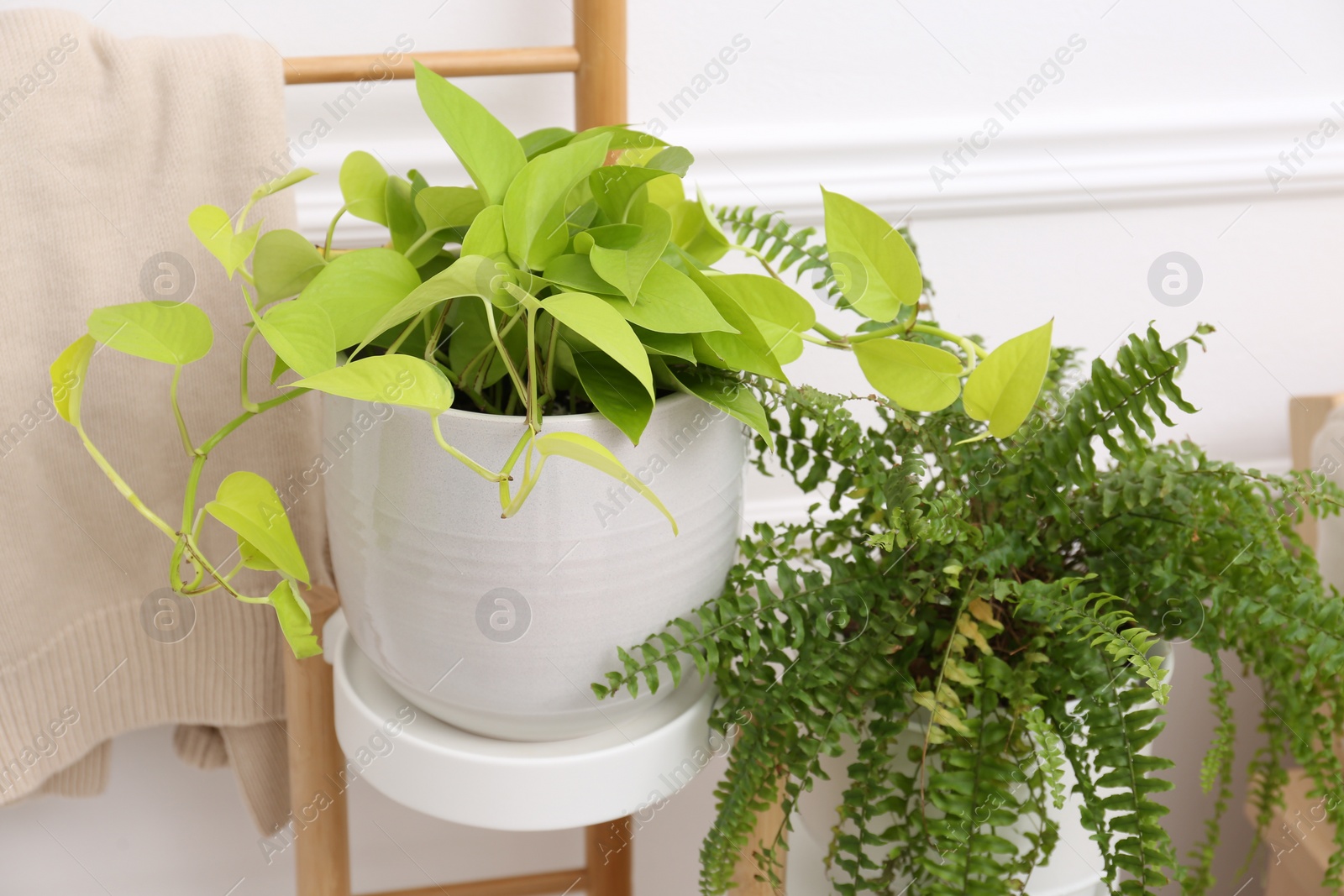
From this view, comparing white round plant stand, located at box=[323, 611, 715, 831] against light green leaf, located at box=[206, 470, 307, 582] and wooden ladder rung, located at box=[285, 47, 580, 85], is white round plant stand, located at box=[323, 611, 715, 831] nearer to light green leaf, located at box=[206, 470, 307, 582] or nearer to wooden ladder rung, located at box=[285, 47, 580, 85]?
light green leaf, located at box=[206, 470, 307, 582]

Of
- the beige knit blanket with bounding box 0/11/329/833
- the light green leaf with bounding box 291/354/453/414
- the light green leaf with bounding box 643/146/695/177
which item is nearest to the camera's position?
the light green leaf with bounding box 291/354/453/414

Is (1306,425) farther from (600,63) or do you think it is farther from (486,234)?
(486,234)

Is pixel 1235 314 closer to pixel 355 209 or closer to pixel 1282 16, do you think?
pixel 1282 16

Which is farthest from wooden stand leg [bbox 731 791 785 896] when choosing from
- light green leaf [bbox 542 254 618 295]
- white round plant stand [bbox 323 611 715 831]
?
light green leaf [bbox 542 254 618 295]

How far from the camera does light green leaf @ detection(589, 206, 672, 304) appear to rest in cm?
43

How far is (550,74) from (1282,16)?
656 mm

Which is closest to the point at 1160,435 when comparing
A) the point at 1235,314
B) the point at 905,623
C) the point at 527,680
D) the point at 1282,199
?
the point at 1235,314

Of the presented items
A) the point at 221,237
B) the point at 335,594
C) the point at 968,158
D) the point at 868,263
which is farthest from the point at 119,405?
the point at 968,158

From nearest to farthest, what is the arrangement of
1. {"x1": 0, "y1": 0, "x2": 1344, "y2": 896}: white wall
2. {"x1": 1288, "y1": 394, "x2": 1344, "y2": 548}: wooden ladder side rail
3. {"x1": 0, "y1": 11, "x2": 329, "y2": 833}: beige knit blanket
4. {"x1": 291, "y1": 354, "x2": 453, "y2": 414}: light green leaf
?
{"x1": 291, "y1": 354, "x2": 453, "y2": 414}: light green leaf
{"x1": 0, "y1": 11, "x2": 329, "y2": 833}: beige knit blanket
{"x1": 0, "y1": 0, "x2": 1344, "y2": 896}: white wall
{"x1": 1288, "y1": 394, "x2": 1344, "y2": 548}: wooden ladder side rail

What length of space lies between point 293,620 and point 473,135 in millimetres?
236

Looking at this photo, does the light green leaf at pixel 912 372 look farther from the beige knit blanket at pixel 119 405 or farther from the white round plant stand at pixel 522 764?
the beige knit blanket at pixel 119 405

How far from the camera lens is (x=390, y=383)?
15.5 inches

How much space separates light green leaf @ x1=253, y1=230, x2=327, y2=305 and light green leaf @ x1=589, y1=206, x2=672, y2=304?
15 cm

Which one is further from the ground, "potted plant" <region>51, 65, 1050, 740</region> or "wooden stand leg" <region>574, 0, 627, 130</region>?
"wooden stand leg" <region>574, 0, 627, 130</region>
